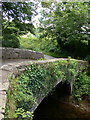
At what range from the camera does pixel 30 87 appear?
342cm

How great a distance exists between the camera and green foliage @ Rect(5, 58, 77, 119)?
2.45 meters

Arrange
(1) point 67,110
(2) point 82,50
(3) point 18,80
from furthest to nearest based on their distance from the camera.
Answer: (2) point 82,50 → (1) point 67,110 → (3) point 18,80

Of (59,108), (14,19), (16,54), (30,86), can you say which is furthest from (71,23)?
(30,86)

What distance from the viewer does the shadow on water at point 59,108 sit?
6005 mm

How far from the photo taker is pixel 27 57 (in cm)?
693

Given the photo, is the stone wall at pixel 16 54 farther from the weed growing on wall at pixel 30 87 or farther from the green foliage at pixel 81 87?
the green foliage at pixel 81 87

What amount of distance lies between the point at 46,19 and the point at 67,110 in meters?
6.26

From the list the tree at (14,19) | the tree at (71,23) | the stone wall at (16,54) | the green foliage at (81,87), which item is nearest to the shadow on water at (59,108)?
the green foliage at (81,87)

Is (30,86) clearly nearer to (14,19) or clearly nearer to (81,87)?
(14,19)

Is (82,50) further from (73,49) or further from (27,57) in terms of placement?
(27,57)

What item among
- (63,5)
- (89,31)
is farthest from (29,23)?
(89,31)

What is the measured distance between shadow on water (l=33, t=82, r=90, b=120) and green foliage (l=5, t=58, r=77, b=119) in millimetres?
2082

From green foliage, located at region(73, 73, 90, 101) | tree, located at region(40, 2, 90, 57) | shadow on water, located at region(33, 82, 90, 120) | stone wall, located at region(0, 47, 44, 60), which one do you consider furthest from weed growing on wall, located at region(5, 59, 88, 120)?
tree, located at region(40, 2, 90, 57)

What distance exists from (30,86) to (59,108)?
12.9 ft
